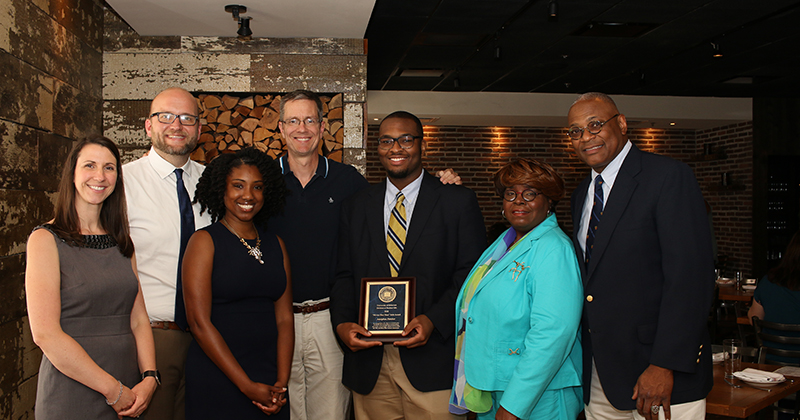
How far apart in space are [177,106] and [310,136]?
652 millimetres

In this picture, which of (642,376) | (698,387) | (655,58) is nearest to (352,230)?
(642,376)

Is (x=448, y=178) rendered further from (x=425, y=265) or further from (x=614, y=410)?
(x=614, y=410)

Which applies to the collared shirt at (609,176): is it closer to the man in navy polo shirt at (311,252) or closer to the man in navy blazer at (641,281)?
the man in navy blazer at (641,281)

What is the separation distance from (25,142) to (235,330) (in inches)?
73.6

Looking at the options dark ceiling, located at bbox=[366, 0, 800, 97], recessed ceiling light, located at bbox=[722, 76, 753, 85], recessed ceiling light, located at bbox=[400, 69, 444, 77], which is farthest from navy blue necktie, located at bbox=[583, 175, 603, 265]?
recessed ceiling light, located at bbox=[722, 76, 753, 85]

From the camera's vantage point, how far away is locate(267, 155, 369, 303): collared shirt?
2.71m

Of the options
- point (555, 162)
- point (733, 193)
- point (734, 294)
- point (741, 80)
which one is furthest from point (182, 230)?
point (733, 193)

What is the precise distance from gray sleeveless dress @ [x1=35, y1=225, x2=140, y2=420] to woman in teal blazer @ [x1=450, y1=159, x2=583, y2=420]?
4.36ft

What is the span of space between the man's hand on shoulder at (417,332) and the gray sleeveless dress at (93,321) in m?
1.06

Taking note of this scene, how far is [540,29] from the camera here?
5.70 metres

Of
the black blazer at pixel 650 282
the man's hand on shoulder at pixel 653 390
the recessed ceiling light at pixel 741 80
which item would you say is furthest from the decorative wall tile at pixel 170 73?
the recessed ceiling light at pixel 741 80

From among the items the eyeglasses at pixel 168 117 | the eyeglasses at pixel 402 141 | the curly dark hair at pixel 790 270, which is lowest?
the curly dark hair at pixel 790 270

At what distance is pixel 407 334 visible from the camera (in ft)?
7.52

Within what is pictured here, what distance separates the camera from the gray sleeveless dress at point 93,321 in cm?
198
